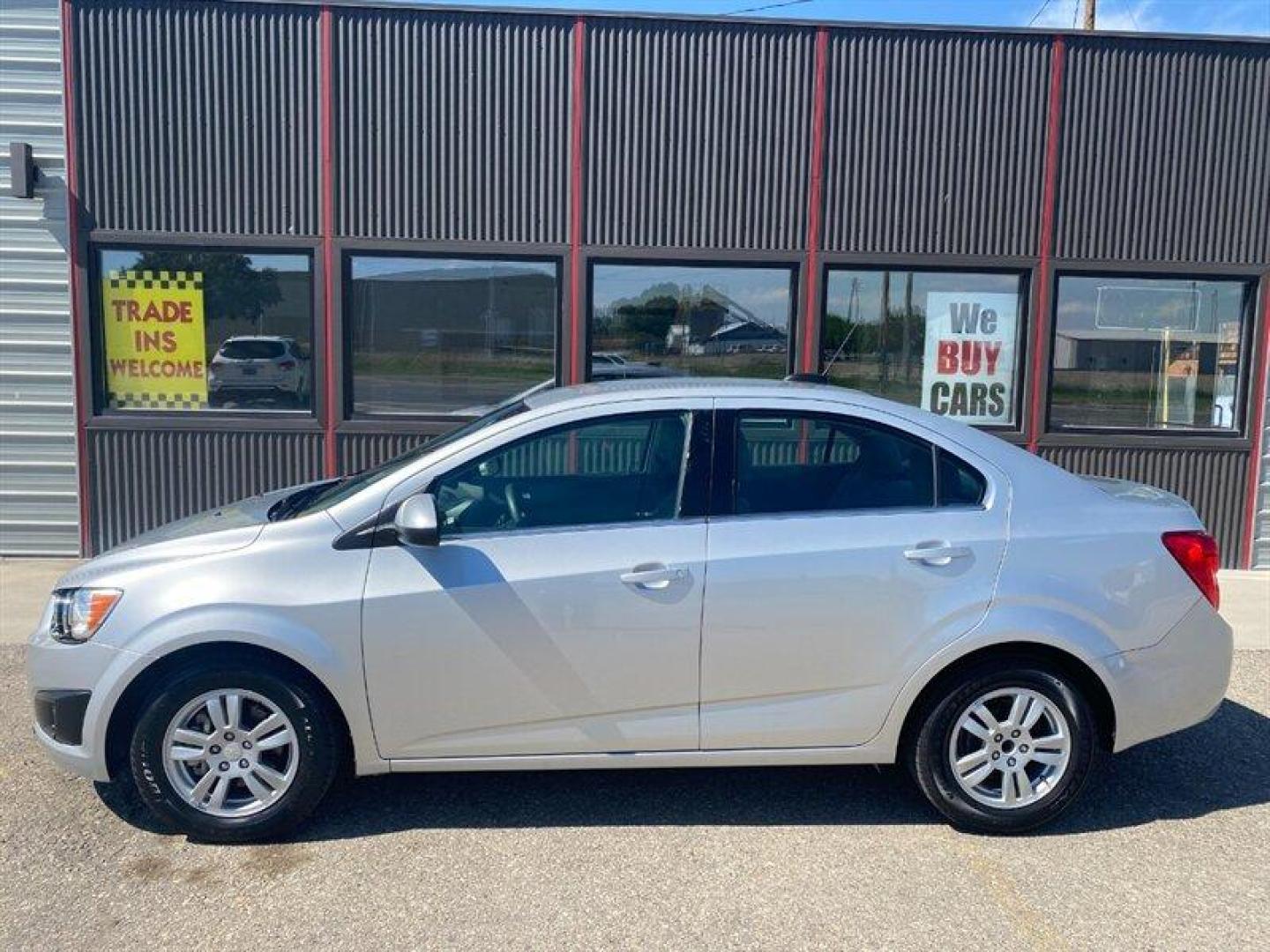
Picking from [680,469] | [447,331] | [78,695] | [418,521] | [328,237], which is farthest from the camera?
[447,331]

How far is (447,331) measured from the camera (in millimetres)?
8633

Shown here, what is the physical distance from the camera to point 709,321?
8.71m

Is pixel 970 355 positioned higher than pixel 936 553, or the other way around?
pixel 970 355

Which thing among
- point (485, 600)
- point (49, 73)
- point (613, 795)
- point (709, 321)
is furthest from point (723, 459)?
point (49, 73)

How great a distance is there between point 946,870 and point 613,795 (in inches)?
52.5

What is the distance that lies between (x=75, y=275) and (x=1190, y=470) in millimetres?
8987

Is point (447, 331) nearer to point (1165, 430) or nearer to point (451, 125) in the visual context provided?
point (451, 125)

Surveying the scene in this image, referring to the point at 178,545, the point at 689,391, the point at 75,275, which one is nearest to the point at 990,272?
the point at 689,391

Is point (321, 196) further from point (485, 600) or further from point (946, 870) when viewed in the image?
point (946, 870)

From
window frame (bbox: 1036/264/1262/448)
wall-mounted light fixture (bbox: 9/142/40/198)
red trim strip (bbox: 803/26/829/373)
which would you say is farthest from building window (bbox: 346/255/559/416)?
window frame (bbox: 1036/264/1262/448)

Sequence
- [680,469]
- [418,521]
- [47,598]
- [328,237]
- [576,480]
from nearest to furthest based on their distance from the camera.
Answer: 1. [418,521]
2. [680,469]
3. [576,480]
4. [47,598]
5. [328,237]

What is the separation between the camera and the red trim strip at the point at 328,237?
8250 mm

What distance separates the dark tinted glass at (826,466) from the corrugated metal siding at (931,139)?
4.73 meters

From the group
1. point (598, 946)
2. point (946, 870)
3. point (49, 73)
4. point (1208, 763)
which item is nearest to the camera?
point (598, 946)
